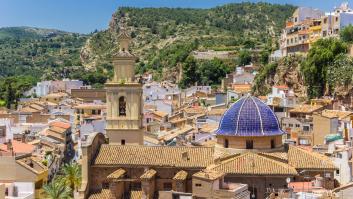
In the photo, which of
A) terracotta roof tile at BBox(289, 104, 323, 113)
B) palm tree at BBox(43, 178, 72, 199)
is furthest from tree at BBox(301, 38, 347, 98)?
palm tree at BBox(43, 178, 72, 199)

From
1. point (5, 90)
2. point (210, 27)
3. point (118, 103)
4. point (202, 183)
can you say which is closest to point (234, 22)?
point (210, 27)

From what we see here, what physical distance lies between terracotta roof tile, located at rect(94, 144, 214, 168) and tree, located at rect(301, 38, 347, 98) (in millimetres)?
29795

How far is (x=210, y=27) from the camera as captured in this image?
159125 millimetres

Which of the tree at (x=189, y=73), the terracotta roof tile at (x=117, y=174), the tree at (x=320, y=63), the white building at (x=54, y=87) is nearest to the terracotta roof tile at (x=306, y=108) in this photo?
the tree at (x=320, y=63)

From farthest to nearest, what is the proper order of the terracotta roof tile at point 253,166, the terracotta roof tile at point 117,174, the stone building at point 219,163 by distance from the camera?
the terracotta roof tile at point 117,174 < the stone building at point 219,163 < the terracotta roof tile at point 253,166

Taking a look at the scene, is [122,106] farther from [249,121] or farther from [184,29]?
[184,29]

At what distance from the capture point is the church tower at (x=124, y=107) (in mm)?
37375

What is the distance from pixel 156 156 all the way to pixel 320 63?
32098 millimetres

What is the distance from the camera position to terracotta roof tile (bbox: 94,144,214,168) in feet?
104

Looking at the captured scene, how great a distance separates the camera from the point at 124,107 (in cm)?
3775

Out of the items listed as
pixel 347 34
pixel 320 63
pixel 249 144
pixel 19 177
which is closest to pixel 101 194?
pixel 19 177

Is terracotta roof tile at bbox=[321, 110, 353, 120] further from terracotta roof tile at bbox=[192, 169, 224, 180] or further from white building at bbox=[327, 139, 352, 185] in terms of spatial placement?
terracotta roof tile at bbox=[192, 169, 224, 180]

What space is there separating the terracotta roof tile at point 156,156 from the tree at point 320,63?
2980cm

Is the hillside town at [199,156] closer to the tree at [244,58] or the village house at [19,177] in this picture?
the village house at [19,177]
